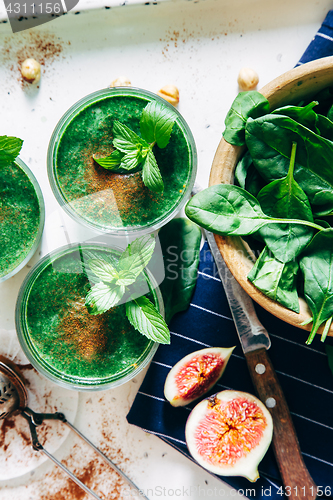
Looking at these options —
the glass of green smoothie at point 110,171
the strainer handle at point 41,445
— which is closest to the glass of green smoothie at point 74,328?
the glass of green smoothie at point 110,171

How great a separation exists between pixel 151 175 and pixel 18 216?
0.48 metres

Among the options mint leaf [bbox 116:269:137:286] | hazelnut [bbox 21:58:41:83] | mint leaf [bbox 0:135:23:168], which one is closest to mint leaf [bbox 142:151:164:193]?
mint leaf [bbox 116:269:137:286]

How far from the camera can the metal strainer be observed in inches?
52.0

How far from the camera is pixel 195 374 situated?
1291 mm

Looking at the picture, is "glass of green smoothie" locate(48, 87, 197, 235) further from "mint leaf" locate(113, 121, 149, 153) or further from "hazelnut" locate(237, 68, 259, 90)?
"hazelnut" locate(237, 68, 259, 90)

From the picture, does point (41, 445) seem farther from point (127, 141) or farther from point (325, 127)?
point (325, 127)

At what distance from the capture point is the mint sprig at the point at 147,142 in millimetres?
1086

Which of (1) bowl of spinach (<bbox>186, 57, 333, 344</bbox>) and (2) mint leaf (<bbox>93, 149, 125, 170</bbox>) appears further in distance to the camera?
(2) mint leaf (<bbox>93, 149, 125, 170</bbox>)

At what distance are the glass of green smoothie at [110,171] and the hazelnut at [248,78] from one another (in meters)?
0.29

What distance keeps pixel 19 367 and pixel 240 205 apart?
0.99 m

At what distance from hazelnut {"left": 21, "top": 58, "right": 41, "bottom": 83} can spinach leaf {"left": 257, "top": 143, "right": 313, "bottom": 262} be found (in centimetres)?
89

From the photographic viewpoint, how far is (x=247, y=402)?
1.29 m

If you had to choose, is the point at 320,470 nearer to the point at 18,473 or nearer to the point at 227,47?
the point at 18,473

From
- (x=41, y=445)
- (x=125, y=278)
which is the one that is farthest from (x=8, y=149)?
(x=41, y=445)
